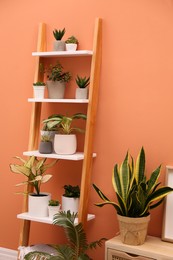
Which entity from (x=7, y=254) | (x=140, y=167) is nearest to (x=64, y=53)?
(x=140, y=167)

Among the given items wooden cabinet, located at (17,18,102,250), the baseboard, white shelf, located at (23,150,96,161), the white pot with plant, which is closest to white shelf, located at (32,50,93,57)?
wooden cabinet, located at (17,18,102,250)

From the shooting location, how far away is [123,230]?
2.52 metres

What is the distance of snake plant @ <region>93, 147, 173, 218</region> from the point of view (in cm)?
248

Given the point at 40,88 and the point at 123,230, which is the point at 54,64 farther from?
the point at 123,230

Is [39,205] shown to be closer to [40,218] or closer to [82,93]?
[40,218]

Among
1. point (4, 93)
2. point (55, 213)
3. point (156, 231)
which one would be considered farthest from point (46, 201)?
point (4, 93)

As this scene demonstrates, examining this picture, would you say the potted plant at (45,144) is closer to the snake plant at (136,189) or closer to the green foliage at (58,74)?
the green foliage at (58,74)

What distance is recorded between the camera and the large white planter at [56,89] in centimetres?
293

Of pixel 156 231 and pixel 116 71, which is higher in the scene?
pixel 116 71

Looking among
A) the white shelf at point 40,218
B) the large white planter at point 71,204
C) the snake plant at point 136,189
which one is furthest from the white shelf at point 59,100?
the white shelf at point 40,218

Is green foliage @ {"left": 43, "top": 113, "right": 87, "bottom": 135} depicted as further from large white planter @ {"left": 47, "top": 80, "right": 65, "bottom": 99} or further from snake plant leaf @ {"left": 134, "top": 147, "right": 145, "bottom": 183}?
snake plant leaf @ {"left": 134, "top": 147, "right": 145, "bottom": 183}

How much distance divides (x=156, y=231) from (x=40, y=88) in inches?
48.6

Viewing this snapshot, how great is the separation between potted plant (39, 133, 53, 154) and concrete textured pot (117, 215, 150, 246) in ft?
2.28

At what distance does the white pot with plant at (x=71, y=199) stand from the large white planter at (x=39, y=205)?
12 cm
